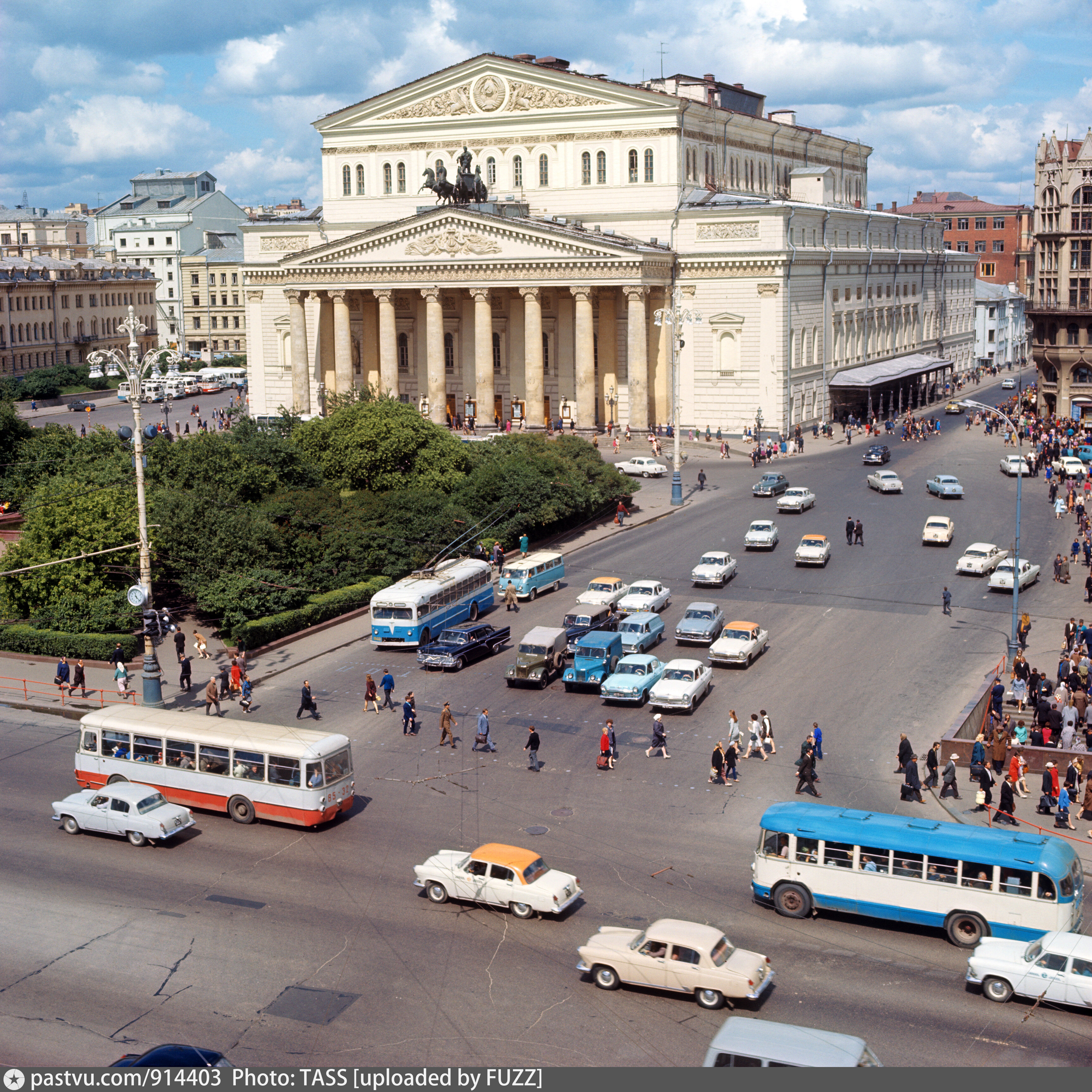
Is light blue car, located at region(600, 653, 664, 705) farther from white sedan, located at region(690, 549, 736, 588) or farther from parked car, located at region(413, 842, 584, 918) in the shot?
parked car, located at region(413, 842, 584, 918)

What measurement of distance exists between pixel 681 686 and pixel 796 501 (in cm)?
3048

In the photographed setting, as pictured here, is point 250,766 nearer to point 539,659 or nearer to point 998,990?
point 539,659

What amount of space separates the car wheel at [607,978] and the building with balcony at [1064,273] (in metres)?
83.5

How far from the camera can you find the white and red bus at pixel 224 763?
3291 cm

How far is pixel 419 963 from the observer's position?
25578 millimetres

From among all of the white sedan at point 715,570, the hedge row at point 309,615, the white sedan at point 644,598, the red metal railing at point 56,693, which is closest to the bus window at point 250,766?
the red metal railing at point 56,693

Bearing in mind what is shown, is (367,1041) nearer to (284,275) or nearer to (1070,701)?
(1070,701)

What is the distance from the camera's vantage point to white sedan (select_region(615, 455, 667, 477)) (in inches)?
3236

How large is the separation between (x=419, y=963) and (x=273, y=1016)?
3.08 meters

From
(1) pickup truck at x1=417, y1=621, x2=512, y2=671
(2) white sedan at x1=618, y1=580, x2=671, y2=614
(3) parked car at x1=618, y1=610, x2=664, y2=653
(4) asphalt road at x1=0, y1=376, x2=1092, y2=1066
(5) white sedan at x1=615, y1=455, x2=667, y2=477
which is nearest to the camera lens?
(4) asphalt road at x1=0, y1=376, x2=1092, y2=1066

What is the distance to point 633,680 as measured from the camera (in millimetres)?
43156

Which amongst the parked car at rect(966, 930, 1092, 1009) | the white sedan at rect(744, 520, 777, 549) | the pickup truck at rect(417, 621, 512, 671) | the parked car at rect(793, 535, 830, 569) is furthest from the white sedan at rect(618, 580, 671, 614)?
the parked car at rect(966, 930, 1092, 1009)

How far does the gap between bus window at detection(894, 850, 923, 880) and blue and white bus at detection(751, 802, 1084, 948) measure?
0.06 feet

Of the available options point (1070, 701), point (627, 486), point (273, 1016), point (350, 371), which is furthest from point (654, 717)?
point (350, 371)
